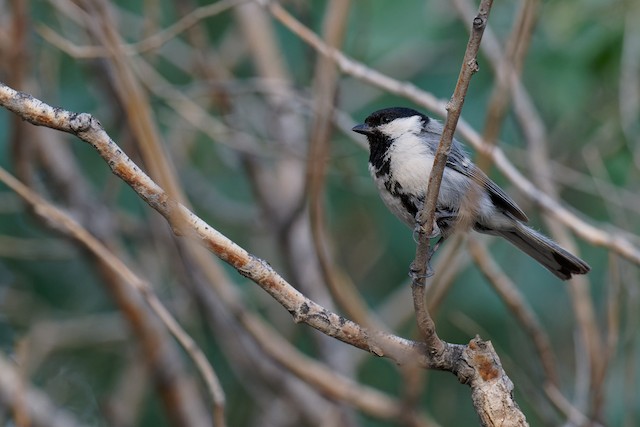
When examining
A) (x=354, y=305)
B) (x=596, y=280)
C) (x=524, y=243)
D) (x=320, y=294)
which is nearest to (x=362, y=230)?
(x=320, y=294)

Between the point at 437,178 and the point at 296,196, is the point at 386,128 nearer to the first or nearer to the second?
the point at 437,178

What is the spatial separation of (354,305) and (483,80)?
2119mm

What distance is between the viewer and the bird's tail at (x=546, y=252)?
3.21m

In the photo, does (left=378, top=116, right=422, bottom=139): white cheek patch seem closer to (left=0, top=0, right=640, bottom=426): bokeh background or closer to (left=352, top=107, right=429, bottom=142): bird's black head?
(left=352, top=107, right=429, bottom=142): bird's black head

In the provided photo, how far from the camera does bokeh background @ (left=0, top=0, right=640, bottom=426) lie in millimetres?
3920

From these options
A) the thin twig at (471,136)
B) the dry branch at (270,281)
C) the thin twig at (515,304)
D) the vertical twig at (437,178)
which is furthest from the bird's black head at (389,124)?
the dry branch at (270,281)

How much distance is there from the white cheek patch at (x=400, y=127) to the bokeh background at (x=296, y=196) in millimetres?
256

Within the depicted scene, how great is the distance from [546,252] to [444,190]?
0.45m

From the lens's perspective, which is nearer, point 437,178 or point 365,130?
point 437,178

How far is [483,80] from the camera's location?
5.45 metres

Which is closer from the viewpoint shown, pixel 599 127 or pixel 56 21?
pixel 599 127

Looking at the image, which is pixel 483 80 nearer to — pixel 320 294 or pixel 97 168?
pixel 320 294

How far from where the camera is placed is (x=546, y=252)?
3352 mm

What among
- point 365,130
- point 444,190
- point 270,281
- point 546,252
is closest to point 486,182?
point 444,190
